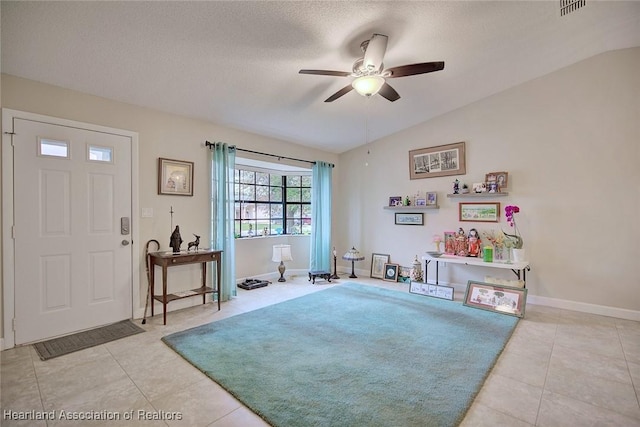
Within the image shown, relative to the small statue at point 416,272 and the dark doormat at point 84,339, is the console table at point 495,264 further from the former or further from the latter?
the dark doormat at point 84,339

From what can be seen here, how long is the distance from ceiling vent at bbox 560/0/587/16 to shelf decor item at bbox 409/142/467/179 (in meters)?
2.05

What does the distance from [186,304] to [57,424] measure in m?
2.19

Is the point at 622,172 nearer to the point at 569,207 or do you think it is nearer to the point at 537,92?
the point at 569,207

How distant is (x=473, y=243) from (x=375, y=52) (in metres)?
3.22

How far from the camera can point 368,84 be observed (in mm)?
2686

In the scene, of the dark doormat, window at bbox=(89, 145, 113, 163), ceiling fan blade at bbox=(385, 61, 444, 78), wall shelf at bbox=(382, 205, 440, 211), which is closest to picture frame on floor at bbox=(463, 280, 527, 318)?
wall shelf at bbox=(382, 205, 440, 211)

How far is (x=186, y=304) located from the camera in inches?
154

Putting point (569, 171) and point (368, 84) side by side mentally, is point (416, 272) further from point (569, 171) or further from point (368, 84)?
point (368, 84)

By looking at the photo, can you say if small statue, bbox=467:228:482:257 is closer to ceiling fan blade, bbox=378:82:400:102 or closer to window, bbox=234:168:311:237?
ceiling fan blade, bbox=378:82:400:102

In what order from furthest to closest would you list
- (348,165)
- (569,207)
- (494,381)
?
(348,165)
(569,207)
(494,381)

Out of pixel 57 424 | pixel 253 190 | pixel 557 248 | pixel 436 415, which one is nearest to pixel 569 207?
pixel 557 248

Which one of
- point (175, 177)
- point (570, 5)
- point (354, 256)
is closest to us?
point (570, 5)

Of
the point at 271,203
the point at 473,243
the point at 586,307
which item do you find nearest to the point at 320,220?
the point at 271,203

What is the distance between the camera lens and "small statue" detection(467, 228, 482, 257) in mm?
4383
